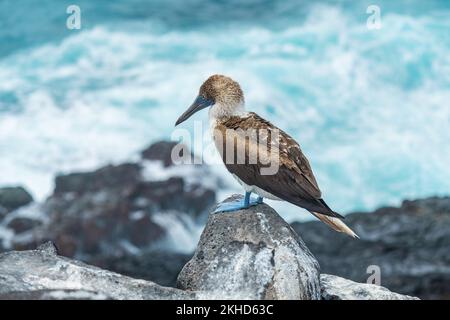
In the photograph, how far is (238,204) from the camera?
31.7ft

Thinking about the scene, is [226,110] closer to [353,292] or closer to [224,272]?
[224,272]

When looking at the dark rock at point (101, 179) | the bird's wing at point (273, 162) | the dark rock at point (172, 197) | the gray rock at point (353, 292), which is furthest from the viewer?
the dark rock at point (101, 179)

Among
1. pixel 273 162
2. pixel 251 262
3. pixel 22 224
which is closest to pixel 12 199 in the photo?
pixel 22 224

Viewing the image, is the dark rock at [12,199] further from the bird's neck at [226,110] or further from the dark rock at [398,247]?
the bird's neck at [226,110]

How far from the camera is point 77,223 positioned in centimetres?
2433

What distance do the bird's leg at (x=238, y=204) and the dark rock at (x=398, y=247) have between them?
9.53 meters

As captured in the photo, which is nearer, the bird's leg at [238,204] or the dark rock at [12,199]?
the bird's leg at [238,204]

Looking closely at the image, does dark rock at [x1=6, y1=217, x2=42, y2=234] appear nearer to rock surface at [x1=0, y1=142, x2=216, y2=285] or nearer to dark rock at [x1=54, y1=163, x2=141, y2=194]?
rock surface at [x1=0, y1=142, x2=216, y2=285]

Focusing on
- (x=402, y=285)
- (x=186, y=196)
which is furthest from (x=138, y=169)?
(x=402, y=285)

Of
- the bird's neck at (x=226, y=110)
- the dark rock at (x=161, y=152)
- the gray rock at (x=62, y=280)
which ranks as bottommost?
the gray rock at (x=62, y=280)

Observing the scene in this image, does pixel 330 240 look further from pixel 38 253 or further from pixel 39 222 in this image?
pixel 38 253

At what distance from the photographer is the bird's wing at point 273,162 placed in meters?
9.34

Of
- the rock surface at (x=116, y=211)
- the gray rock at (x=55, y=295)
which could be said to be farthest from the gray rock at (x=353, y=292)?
the rock surface at (x=116, y=211)

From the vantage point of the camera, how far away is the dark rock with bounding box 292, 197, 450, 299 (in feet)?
62.3
